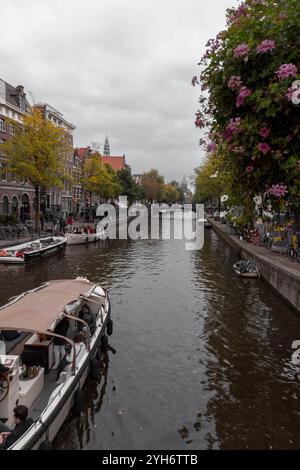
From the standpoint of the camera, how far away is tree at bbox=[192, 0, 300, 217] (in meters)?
5.59

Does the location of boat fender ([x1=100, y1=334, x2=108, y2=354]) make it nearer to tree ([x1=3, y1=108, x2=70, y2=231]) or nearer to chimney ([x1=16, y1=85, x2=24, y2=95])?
tree ([x1=3, y1=108, x2=70, y2=231])

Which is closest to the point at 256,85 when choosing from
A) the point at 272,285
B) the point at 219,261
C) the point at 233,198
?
the point at 233,198

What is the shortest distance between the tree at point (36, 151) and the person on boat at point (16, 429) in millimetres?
32058

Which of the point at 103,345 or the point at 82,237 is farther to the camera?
the point at 82,237

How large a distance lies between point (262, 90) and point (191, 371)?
7.91m

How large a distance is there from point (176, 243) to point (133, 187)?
52.0 meters

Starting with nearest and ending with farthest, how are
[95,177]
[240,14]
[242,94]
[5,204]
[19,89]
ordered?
[242,94]
[240,14]
[5,204]
[19,89]
[95,177]

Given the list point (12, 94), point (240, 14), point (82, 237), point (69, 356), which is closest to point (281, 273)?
point (69, 356)

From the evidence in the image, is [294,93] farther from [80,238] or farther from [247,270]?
[80,238]

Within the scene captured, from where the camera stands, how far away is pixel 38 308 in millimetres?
9312

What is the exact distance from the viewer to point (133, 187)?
297ft

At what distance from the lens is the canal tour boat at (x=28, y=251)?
25766 mm

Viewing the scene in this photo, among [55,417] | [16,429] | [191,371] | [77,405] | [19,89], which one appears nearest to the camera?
[16,429]

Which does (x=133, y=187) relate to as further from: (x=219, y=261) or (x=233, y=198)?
(x=233, y=198)
